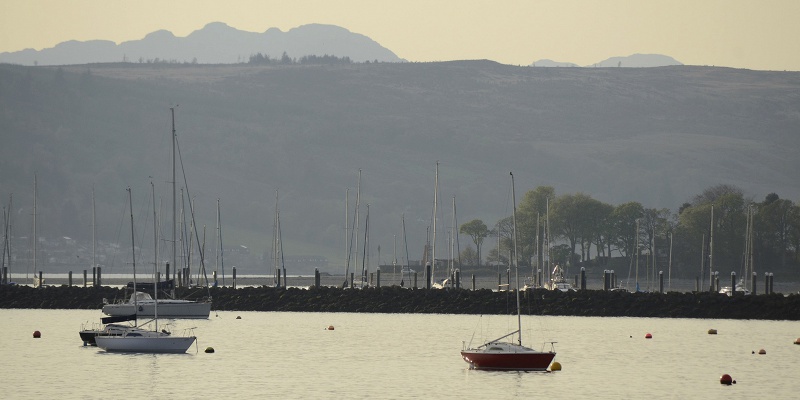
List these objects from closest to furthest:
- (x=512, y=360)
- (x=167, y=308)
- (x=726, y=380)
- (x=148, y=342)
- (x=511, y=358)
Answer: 1. (x=726, y=380)
2. (x=511, y=358)
3. (x=512, y=360)
4. (x=148, y=342)
5. (x=167, y=308)

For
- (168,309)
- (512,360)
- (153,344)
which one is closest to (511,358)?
(512,360)

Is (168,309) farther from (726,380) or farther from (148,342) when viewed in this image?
(726,380)

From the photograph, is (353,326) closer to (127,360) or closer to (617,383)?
(127,360)

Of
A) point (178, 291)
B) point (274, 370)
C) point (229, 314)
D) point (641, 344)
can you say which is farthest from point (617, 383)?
point (178, 291)

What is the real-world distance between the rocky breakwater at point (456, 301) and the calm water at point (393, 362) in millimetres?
5661

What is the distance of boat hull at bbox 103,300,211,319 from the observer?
346 ft

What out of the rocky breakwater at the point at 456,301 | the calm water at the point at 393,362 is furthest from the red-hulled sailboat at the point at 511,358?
the rocky breakwater at the point at 456,301

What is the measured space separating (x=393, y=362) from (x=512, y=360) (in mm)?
9537

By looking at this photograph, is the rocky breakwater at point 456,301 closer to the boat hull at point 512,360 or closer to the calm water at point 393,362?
the calm water at point 393,362

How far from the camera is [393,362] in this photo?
77125 millimetres

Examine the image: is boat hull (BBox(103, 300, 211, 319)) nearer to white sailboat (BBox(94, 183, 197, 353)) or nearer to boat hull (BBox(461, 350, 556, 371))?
white sailboat (BBox(94, 183, 197, 353))

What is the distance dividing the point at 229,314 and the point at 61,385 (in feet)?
188

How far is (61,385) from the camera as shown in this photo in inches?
2514

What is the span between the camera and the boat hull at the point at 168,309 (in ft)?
346
